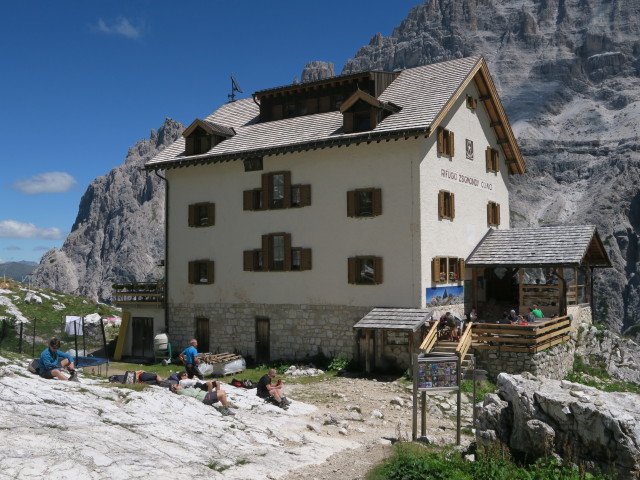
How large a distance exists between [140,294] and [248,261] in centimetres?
720

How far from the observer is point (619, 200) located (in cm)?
12138

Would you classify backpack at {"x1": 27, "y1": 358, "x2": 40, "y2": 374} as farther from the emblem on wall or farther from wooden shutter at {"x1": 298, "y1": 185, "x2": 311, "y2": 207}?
the emblem on wall

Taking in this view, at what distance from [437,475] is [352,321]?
14033 mm

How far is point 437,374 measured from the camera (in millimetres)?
15086

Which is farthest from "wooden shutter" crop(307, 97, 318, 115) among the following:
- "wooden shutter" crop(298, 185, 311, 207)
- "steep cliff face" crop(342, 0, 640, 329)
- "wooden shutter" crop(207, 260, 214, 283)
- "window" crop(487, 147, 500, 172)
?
"steep cliff face" crop(342, 0, 640, 329)

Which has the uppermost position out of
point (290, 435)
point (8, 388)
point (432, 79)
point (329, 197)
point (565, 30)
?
point (565, 30)

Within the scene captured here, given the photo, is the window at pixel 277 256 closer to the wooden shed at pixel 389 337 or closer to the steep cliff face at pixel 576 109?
the wooden shed at pixel 389 337

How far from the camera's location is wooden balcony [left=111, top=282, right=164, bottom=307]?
31.9 meters

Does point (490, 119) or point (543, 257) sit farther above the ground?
point (490, 119)

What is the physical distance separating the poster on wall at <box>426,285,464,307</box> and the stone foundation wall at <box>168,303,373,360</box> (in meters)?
2.52

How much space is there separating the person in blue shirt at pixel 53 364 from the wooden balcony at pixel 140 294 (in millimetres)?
14743

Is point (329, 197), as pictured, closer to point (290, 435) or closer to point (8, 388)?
point (290, 435)

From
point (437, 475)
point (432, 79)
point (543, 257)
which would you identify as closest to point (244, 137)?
point (432, 79)

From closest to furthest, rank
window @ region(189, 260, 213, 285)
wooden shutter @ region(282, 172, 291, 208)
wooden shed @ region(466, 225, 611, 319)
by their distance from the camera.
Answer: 1. wooden shed @ region(466, 225, 611, 319)
2. wooden shutter @ region(282, 172, 291, 208)
3. window @ region(189, 260, 213, 285)
